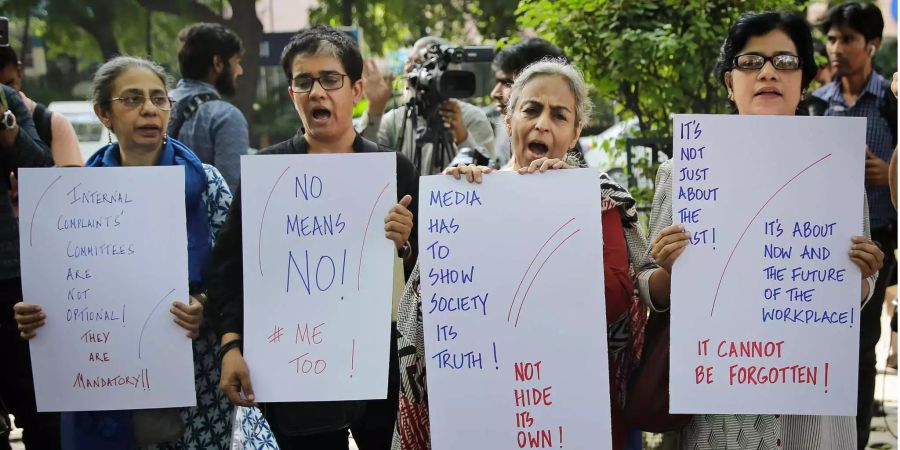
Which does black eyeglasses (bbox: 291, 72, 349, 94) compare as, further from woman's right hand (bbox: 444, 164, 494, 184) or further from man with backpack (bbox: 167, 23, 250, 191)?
man with backpack (bbox: 167, 23, 250, 191)

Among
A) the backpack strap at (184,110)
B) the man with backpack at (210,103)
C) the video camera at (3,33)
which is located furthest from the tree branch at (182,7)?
the video camera at (3,33)

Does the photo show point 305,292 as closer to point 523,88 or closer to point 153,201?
point 153,201

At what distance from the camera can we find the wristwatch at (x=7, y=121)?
3.65m

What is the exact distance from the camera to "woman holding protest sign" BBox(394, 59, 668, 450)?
2844 mm

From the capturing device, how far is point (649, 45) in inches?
193

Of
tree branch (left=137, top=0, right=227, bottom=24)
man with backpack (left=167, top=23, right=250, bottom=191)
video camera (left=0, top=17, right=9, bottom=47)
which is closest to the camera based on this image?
video camera (left=0, top=17, right=9, bottom=47)

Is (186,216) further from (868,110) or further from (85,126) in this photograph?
(85,126)

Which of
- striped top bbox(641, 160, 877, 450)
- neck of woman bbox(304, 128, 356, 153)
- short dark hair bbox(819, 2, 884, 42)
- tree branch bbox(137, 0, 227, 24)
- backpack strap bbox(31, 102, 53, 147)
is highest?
tree branch bbox(137, 0, 227, 24)

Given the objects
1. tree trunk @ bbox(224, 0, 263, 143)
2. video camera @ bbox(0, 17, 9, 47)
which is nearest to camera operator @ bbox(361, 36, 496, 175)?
video camera @ bbox(0, 17, 9, 47)

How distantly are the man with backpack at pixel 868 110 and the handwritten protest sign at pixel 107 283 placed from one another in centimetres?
253

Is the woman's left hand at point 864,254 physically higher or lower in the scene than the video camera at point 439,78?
lower

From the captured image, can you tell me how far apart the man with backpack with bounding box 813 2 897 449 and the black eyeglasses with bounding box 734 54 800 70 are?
1.33m

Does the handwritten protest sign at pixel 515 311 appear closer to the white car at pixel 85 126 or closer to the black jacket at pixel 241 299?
the black jacket at pixel 241 299

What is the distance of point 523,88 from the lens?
296cm
